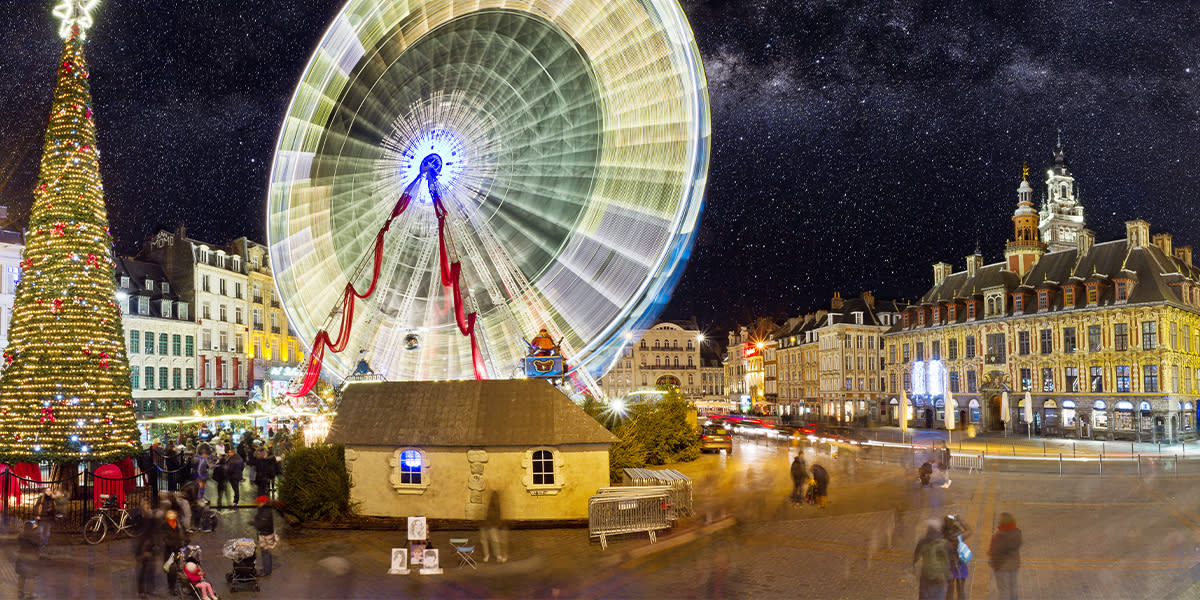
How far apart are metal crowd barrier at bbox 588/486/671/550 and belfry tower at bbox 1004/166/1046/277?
59.4m

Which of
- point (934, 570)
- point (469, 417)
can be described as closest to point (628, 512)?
point (469, 417)

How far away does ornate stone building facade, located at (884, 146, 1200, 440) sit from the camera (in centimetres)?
5553

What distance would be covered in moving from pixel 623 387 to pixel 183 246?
69.2 meters

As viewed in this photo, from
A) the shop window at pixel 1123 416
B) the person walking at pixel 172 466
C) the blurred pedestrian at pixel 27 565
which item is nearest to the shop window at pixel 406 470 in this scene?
the blurred pedestrian at pixel 27 565

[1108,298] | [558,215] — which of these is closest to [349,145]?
[558,215]

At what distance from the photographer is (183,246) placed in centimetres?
6869

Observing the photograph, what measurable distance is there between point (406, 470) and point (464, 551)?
584 cm

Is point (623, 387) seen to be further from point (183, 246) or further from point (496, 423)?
point (496, 423)

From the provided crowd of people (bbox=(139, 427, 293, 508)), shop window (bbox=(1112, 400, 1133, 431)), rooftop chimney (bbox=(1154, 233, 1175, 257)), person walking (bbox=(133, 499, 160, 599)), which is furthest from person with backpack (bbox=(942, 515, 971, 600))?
rooftop chimney (bbox=(1154, 233, 1175, 257))

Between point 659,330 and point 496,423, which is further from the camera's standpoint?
point 659,330

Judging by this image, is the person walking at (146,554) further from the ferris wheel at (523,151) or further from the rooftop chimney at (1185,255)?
the rooftop chimney at (1185,255)

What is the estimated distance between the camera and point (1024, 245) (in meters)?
69.7

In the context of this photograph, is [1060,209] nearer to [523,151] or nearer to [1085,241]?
[1085,241]

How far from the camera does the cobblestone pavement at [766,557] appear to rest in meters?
14.5
